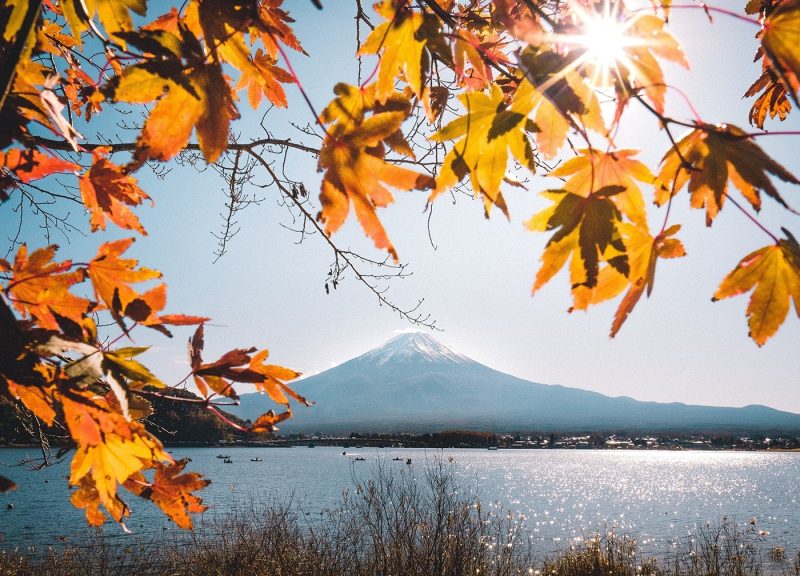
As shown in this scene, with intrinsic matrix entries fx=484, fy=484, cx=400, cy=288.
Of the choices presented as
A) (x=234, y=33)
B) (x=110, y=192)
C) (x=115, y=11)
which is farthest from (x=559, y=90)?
(x=110, y=192)

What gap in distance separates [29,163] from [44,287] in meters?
0.19

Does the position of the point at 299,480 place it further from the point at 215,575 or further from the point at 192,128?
the point at 192,128

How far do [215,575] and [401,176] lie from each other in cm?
1067

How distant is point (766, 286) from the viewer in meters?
0.68

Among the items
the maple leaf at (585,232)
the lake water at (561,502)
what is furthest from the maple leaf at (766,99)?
the lake water at (561,502)

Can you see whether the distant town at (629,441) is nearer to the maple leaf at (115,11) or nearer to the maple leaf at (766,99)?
the maple leaf at (766,99)

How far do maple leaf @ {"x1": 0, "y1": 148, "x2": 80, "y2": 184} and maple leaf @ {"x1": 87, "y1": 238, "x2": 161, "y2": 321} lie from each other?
0.14m

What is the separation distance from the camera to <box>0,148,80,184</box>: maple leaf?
2.22 ft

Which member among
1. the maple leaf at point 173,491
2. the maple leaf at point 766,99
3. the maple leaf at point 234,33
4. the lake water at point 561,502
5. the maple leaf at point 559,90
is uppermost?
the maple leaf at point 766,99

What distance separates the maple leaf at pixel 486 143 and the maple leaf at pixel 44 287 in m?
0.57

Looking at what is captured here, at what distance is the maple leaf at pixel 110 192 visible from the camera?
91cm

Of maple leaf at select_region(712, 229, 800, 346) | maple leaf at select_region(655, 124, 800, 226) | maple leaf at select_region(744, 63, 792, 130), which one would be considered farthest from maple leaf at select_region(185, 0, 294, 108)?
maple leaf at select_region(744, 63, 792, 130)

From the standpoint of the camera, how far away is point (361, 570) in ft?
27.6

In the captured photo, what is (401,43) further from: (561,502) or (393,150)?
(561,502)
